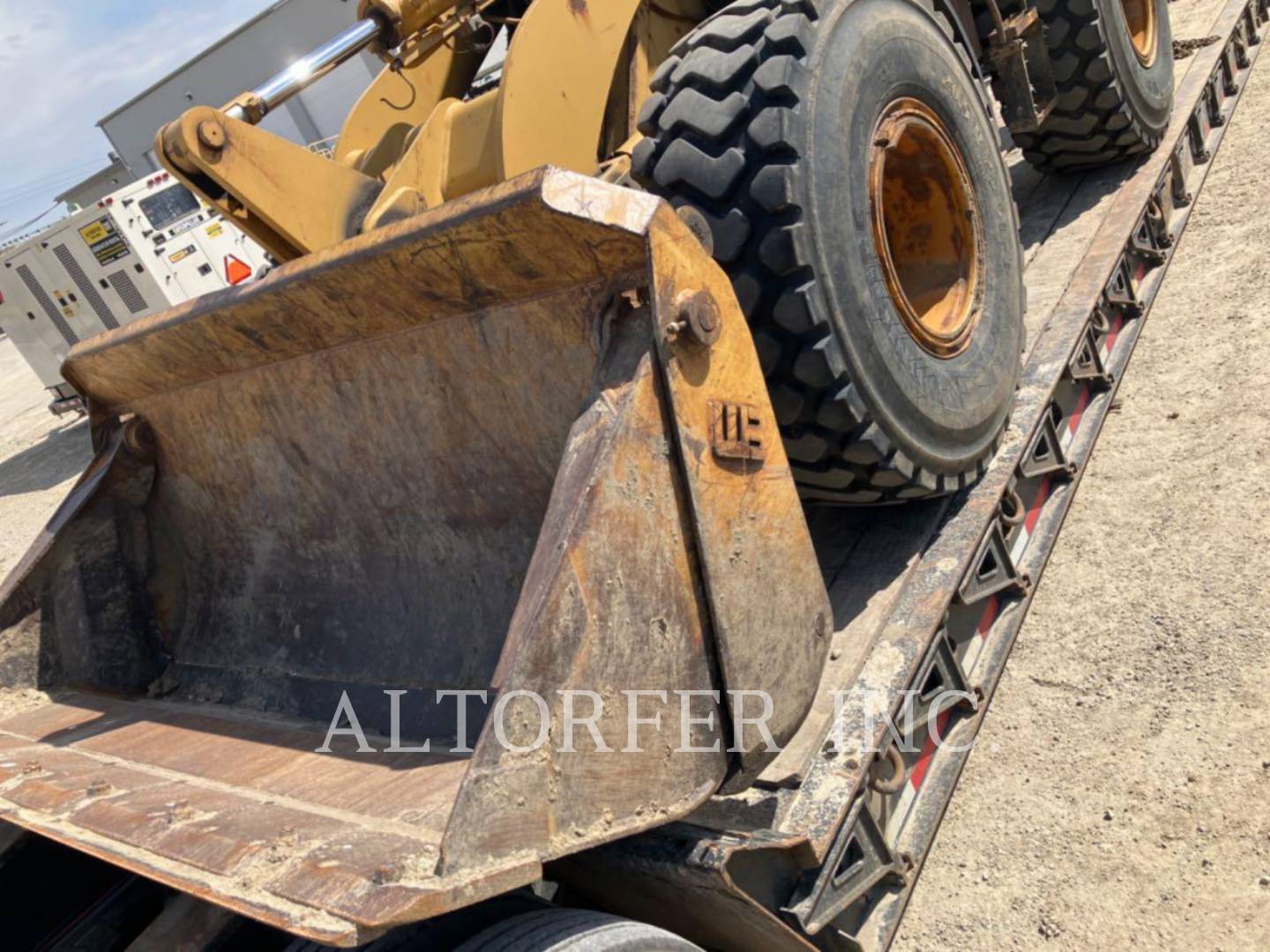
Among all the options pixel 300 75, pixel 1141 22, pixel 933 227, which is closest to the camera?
pixel 933 227

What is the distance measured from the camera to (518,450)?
98.5 inches

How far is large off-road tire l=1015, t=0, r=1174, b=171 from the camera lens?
14.5 ft

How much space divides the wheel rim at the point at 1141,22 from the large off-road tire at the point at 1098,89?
10 mm

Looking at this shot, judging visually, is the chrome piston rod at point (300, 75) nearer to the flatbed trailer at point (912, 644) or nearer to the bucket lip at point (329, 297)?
the bucket lip at point (329, 297)

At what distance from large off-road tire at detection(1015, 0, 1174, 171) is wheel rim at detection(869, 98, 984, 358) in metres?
1.75

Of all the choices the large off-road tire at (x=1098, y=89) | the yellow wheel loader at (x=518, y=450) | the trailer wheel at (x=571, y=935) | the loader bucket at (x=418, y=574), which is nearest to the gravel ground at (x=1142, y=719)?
the yellow wheel loader at (x=518, y=450)

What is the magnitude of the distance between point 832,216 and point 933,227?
0.84 meters

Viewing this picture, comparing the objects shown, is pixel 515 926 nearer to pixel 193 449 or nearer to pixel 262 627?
pixel 262 627

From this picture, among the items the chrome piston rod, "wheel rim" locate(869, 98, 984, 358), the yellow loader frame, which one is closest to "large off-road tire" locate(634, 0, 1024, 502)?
"wheel rim" locate(869, 98, 984, 358)

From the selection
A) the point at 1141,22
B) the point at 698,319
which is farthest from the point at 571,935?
the point at 1141,22

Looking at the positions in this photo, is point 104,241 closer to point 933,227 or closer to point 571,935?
point 933,227

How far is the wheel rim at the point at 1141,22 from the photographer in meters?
5.18

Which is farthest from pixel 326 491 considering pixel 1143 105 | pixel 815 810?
pixel 1143 105

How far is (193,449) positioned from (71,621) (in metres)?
0.58
